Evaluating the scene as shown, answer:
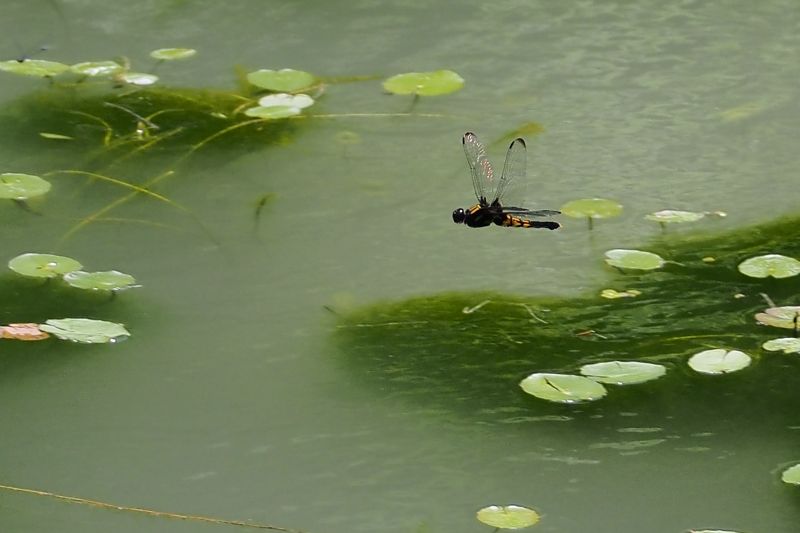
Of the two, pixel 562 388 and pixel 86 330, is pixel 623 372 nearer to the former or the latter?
pixel 562 388

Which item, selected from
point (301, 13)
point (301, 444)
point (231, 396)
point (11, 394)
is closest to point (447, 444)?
point (301, 444)

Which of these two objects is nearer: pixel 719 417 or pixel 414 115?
pixel 719 417

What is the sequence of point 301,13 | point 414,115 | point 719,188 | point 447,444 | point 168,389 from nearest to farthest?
point 447,444
point 168,389
point 719,188
point 414,115
point 301,13

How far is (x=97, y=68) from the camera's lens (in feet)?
9.09

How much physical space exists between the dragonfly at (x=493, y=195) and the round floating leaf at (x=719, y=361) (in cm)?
44

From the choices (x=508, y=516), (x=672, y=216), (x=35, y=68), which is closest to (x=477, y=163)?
(x=672, y=216)

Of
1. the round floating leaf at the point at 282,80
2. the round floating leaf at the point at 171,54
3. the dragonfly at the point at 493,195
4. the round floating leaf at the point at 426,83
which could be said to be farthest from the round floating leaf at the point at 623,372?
the round floating leaf at the point at 171,54

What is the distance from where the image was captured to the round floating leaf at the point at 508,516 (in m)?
1.46

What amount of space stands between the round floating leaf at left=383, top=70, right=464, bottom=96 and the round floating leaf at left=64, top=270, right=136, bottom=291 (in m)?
0.85

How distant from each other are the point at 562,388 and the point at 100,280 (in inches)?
30.1

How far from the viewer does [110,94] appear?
2.71m

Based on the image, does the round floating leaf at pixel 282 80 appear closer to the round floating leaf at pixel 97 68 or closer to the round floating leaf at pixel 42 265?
the round floating leaf at pixel 97 68

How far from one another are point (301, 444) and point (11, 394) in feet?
1.39

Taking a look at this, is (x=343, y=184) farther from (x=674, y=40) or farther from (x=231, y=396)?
(x=674, y=40)
